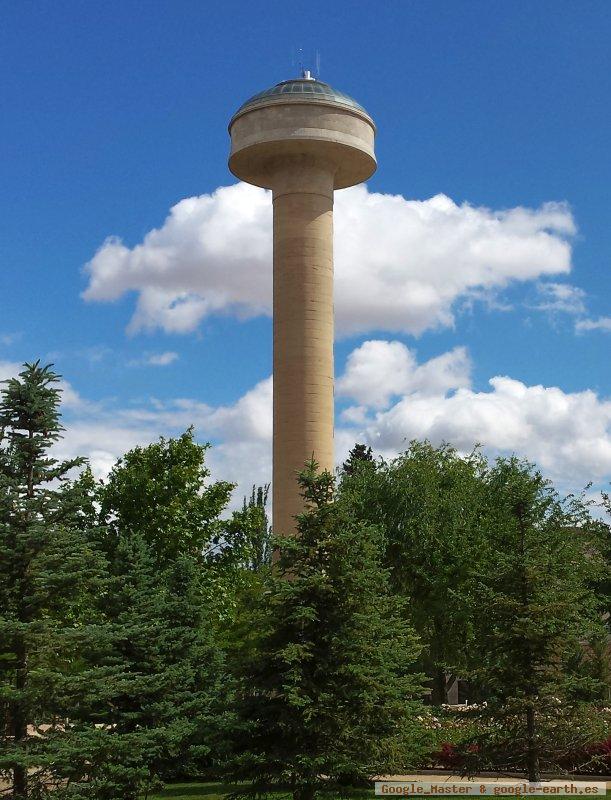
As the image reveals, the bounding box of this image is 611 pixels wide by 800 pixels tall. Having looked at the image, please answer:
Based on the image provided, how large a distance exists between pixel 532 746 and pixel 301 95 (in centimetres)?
2417

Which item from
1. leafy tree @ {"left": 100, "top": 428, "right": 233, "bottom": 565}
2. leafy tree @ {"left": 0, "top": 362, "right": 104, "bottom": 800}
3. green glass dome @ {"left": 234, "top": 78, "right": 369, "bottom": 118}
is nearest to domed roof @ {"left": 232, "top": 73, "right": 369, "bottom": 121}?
green glass dome @ {"left": 234, "top": 78, "right": 369, "bottom": 118}

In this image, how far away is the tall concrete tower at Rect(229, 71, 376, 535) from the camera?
35.6 m

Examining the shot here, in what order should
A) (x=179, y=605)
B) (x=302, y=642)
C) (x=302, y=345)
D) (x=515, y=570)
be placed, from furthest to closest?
1. (x=302, y=345)
2. (x=179, y=605)
3. (x=515, y=570)
4. (x=302, y=642)

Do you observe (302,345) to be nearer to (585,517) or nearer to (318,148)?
(318,148)

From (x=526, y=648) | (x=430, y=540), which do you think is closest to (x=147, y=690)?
(x=526, y=648)

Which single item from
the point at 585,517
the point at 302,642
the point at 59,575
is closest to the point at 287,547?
the point at 302,642

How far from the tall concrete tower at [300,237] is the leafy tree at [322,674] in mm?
14027

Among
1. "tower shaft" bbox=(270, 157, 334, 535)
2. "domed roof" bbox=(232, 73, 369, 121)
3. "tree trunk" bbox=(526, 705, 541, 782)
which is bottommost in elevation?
"tree trunk" bbox=(526, 705, 541, 782)

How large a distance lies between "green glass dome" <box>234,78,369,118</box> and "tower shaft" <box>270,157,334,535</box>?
225 cm

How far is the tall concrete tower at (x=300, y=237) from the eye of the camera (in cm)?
3562

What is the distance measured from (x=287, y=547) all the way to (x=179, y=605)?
10289 mm

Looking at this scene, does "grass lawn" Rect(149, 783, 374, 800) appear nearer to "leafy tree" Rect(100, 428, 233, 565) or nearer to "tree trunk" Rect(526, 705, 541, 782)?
"tree trunk" Rect(526, 705, 541, 782)

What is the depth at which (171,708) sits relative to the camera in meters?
23.9

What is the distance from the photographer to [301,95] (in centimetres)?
3694
